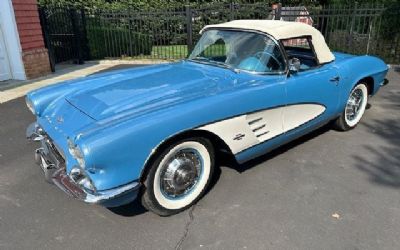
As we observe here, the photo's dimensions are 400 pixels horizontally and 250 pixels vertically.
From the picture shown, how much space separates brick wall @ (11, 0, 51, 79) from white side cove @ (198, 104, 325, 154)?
755 cm

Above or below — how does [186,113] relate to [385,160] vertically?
above

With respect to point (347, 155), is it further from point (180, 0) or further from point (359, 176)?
point (180, 0)

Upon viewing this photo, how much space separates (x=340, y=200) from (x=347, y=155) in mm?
1098

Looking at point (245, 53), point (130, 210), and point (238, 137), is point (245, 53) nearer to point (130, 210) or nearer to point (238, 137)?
point (238, 137)

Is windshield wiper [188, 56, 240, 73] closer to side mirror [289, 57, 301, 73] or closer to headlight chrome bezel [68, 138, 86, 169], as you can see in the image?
side mirror [289, 57, 301, 73]

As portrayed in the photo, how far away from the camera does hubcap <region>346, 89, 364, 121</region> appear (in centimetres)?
492

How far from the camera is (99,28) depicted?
12.2 metres

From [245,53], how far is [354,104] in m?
2.06

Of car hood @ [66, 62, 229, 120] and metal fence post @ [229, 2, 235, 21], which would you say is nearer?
car hood @ [66, 62, 229, 120]

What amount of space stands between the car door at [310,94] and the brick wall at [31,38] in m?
7.29

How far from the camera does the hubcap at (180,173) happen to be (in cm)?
309

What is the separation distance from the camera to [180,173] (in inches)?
123

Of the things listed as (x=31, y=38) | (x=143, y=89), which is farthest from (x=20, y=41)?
(x=143, y=89)

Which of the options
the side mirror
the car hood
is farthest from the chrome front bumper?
the side mirror
